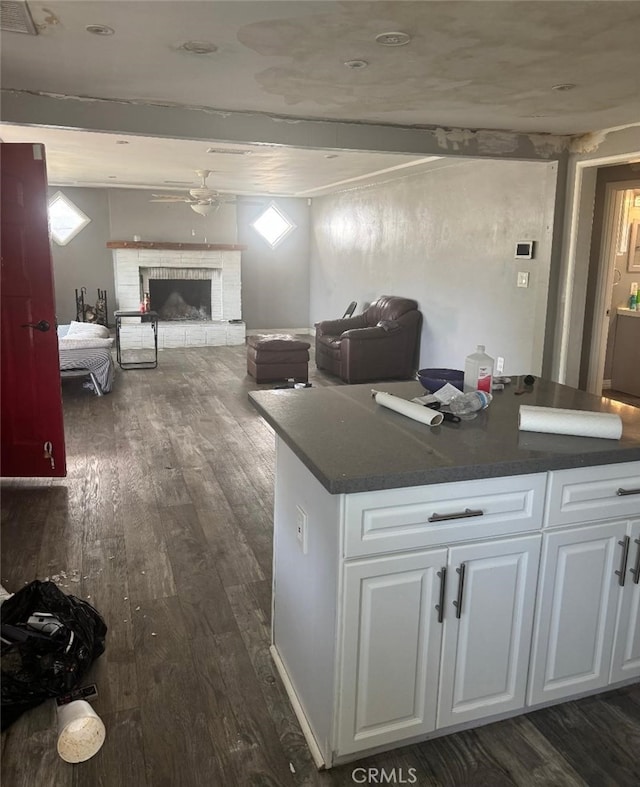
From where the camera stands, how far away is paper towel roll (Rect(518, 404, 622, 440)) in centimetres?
198

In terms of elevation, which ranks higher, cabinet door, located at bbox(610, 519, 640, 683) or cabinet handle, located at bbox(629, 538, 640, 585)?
cabinet handle, located at bbox(629, 538, 640, 585)

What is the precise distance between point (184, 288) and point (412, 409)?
28.4ft

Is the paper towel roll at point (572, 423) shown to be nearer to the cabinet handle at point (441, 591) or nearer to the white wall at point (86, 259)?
the cabinet handle at point (441, 591)

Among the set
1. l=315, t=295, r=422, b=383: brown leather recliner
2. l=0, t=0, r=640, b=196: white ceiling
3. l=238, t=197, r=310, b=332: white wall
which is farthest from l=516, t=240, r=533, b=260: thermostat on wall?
l=238, t=197, r=310, b=332: white wall

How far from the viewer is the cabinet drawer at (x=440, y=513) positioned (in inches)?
66.1

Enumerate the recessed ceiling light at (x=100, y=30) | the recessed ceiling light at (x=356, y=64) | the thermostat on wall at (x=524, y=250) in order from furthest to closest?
the thermostat on wall at (x=524, y=250), the recessed ceiling light at (x=356, y=64), the recessed ceiling light at (x=100, y=30)

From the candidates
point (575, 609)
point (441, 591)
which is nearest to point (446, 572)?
point (441, 591)

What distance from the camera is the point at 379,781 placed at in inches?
71.7

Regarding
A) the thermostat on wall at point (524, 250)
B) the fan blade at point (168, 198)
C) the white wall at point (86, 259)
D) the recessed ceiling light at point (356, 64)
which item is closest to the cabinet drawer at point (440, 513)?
the recessed ceiling light at point (356, 64)

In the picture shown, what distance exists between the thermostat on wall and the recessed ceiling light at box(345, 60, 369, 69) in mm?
2639

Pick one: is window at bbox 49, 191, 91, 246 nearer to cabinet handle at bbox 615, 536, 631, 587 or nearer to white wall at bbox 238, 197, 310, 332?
white wall at bbox 238, 197, 310, 332

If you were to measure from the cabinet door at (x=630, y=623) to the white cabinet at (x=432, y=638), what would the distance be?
370 mm

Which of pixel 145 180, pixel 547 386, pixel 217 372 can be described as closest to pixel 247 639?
pixel 547 386

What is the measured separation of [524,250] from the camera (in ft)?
16.9
